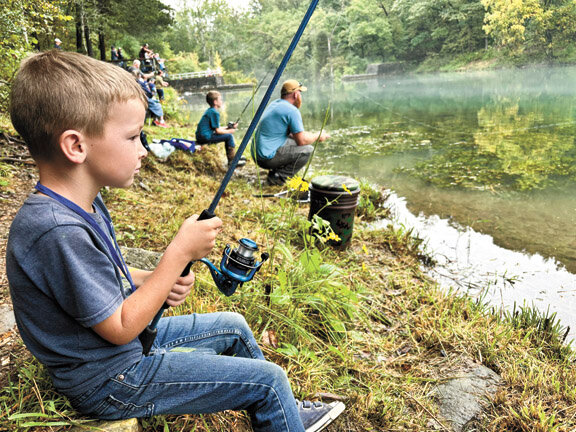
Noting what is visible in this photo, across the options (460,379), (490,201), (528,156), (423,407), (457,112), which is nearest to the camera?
(423,407)

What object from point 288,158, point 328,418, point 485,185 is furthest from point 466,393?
point 485,185

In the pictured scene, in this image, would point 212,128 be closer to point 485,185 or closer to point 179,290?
point 485,185

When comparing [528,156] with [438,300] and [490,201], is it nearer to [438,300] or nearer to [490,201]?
[490,201]

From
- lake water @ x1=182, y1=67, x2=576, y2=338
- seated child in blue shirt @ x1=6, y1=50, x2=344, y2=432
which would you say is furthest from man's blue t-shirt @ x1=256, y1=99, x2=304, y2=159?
seated child in blue shirt @ x1=6, y1=50, x2=344, y2=432

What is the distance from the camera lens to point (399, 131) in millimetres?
9539

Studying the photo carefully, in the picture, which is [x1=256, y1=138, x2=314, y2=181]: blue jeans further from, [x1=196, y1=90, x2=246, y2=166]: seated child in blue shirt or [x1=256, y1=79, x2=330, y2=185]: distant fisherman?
[x1=196, y1=90, x2=246, y2=166]: seated child in blue shirt

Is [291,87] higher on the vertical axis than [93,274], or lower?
higher

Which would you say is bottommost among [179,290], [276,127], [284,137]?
[179,290]

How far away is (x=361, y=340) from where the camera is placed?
7.60 feet

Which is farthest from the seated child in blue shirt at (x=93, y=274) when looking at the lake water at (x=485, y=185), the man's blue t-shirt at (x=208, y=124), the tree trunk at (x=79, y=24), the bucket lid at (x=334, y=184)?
the tree trunk at (x=79, y=24)

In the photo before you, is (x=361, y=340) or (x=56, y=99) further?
(x=361, y=340)

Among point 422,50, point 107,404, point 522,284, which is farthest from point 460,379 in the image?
point 422,50

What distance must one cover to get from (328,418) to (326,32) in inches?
170

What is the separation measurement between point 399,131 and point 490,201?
5.04 m
